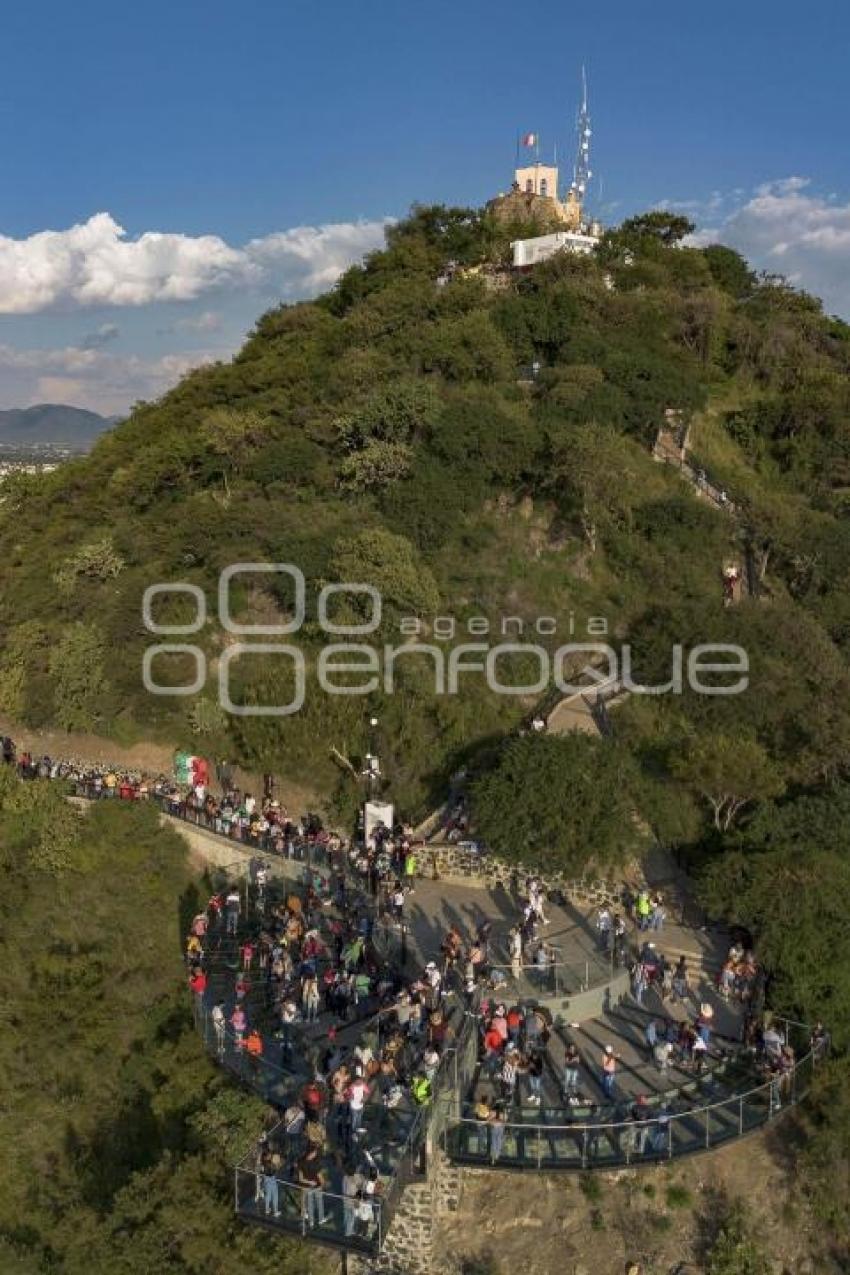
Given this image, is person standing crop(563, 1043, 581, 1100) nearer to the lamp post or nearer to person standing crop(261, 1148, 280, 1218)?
person standing crop(261, 1148, 280, 1218)

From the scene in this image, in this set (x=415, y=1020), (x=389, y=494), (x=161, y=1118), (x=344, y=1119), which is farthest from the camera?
(x=389, y=494)

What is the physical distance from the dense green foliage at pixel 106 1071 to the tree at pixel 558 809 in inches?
271

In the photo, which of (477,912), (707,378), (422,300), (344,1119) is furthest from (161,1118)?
(707,378)

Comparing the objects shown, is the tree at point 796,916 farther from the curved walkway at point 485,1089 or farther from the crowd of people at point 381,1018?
the curved walkway at point 485,1089

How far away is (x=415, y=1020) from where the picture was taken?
14.2 meters

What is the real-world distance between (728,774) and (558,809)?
396 centimetres

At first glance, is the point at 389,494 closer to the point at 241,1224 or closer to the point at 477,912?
the point at 477,912

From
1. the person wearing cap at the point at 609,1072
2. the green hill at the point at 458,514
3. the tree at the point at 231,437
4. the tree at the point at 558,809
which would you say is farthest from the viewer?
the tree at the point at 231,437

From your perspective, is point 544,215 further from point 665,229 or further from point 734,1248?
point 734,1248

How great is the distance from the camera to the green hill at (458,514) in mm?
24656

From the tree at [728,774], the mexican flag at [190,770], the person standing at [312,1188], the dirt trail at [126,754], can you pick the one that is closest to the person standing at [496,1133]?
the person standing at [312,1188]

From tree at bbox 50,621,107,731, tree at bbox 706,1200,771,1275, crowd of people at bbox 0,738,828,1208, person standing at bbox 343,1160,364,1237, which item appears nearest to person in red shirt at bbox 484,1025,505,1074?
crowd of people at bbox 0,738,828,1208

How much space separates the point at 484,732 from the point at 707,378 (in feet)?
81.0

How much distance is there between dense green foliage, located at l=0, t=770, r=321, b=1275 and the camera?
13.4 meters
